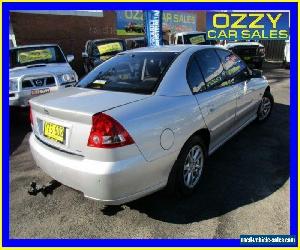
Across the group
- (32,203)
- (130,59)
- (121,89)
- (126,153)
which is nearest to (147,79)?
(121,89)

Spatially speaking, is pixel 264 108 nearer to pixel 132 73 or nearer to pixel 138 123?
pixel 132 73

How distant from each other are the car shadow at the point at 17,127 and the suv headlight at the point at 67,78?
1.00 m

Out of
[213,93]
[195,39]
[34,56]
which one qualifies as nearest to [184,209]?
[213,93]

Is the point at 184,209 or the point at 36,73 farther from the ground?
the point at 36,73

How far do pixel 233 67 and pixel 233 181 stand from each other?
172 cm

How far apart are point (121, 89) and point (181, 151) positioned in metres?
0.91

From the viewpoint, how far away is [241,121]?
477 centimetres

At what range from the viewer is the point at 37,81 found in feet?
22.3

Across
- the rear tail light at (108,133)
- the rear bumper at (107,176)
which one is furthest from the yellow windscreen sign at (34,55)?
the rear tail light at (108,133)

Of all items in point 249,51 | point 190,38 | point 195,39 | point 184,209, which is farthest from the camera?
point 195,39

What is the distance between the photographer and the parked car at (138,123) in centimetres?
264

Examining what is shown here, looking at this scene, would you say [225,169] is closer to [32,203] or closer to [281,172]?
[281,172]

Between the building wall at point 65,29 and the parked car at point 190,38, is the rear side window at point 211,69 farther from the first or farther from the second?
the building wall at point 65,29

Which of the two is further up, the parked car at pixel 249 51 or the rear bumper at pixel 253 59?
the parked car at pixel 249 51
